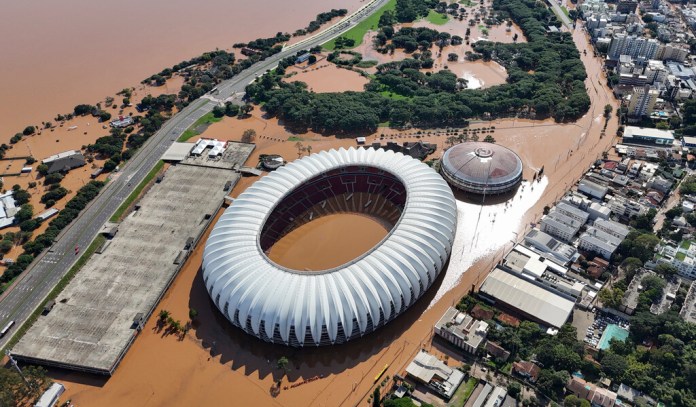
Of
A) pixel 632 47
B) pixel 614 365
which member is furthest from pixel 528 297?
pixel 632 47

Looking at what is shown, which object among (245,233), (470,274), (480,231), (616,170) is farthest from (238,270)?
(616,170)

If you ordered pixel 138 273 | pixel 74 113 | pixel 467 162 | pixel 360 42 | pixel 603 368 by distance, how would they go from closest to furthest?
pixel 603 368, pixel 138 273, pixel 467 162, pixel 74 113, pixel 360 42

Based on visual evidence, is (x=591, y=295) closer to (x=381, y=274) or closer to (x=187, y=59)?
(x=381, y=274)

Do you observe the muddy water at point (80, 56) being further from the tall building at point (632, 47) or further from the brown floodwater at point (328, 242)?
the tall building at point (632, 47)

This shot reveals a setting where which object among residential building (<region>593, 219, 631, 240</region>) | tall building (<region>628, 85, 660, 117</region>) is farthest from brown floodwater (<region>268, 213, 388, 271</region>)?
tall building (<region>628, 85, 660, 117</region>)

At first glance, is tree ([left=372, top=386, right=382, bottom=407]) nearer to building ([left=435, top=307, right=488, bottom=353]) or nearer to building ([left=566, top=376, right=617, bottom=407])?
building ([left=435, top=307, right=488, bottom=353])

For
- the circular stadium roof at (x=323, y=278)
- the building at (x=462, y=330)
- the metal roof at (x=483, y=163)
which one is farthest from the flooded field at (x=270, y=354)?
the metal roof at (x=483, y=163)

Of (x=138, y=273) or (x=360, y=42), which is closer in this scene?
(x=138, y=273)
